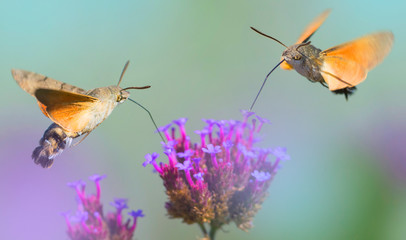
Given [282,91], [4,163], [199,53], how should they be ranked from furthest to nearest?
[199,53]
[282,91]
[4,163]

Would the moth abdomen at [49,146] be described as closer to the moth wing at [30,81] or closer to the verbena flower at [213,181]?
the moth wing at [30,81]

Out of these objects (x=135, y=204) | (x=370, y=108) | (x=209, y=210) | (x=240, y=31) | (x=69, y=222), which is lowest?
(x=135, y=204)

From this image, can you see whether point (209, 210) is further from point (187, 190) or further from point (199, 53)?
point (199, 53)

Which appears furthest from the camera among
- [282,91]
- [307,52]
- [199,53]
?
[199,53]

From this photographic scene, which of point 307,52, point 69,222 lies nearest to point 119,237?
point 69,222

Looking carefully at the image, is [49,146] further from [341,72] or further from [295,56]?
[341,72]

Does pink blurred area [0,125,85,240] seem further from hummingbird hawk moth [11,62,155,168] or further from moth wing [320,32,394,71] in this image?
moth wing [320,32,394,71]

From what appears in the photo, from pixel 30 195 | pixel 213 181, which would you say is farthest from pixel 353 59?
pixel 30 195

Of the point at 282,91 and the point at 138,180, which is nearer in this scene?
the point at 138,180
